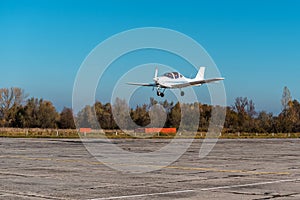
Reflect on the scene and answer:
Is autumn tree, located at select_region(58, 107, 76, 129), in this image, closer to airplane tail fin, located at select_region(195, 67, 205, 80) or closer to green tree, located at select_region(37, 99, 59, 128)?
green tree, located at select_region(37, 99, 59, 128)

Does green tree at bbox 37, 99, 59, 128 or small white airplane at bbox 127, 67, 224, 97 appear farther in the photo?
green tree at bbox 37, 99, 59, 128

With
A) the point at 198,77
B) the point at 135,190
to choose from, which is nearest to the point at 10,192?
the point at 135,190

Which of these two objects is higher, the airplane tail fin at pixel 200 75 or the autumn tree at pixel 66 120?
the airplane tail fin at pixel 200 75

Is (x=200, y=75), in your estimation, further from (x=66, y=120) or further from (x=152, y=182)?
(x=66, y=120)

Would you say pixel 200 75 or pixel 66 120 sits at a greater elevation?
pixel 200 75

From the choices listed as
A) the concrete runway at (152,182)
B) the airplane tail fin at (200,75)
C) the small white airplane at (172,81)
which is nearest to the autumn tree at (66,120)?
the airplane tail fin at (200,75)

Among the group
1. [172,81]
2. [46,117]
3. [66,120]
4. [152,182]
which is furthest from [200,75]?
[46,117]

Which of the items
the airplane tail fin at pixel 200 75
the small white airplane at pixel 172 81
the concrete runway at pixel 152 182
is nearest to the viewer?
the concrete runway at pixel 152 182

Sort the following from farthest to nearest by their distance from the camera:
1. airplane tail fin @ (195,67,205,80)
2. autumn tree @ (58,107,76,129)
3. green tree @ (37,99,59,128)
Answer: green tree @ (37,99,59,128) → autumn tree @ (58,107,76,129) → airplane tail fin @ (195,67,205,80)

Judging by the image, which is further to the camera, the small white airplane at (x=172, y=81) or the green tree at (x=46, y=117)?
the green tree at (x=46, y=117)

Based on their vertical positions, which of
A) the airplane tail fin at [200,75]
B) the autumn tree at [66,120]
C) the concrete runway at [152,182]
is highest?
the airplane tail fin at [200,75]

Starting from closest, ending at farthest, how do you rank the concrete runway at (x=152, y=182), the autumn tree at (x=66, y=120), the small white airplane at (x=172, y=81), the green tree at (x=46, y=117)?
the concrete runway at (x=152, y=182)
the small white airplane at (x=172, y=81)
the autumn tree at (x=66, y=120)
the green tree at (x=46, y=117)

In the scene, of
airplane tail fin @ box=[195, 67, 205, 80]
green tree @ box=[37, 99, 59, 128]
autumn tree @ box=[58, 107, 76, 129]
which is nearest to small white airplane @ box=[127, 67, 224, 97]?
airplane tail fin @ box=[195, 67, 205, 80]

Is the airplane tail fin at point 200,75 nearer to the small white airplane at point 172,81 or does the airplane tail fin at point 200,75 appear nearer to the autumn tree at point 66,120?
the small white airplane at point 172,81
